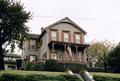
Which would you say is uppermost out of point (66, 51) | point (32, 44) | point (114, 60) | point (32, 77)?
point (32, 44)

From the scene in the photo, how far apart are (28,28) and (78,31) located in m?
13.7

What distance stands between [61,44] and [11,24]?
1163 cm

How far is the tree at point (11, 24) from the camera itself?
5066 centimetres

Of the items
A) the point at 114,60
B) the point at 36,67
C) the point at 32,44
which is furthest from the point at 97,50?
the point at 36,67

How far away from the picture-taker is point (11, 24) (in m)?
51.4

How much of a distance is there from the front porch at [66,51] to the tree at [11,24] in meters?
8.40

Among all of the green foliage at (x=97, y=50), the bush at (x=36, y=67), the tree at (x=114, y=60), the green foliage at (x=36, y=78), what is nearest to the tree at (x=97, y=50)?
the green foliage at (x=97, y=50)

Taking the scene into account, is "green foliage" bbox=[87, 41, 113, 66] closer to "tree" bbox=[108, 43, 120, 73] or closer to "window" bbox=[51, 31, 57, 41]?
"window" bbox=[51, 31, 57, 41]

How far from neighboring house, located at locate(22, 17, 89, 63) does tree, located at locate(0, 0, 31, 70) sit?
7.29 metres

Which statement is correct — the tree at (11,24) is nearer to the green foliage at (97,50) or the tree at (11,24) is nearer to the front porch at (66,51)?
the front porch at (66,51)

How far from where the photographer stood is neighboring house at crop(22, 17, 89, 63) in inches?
2381

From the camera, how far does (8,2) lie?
52.4 metres

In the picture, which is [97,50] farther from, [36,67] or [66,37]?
[36,67]

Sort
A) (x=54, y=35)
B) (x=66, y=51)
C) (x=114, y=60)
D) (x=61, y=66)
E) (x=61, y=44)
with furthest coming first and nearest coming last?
(x=54, y=35) < (x=66, y=51) < (x=61, y=44) < (x=114, y=60) < (x=61, y=66)
